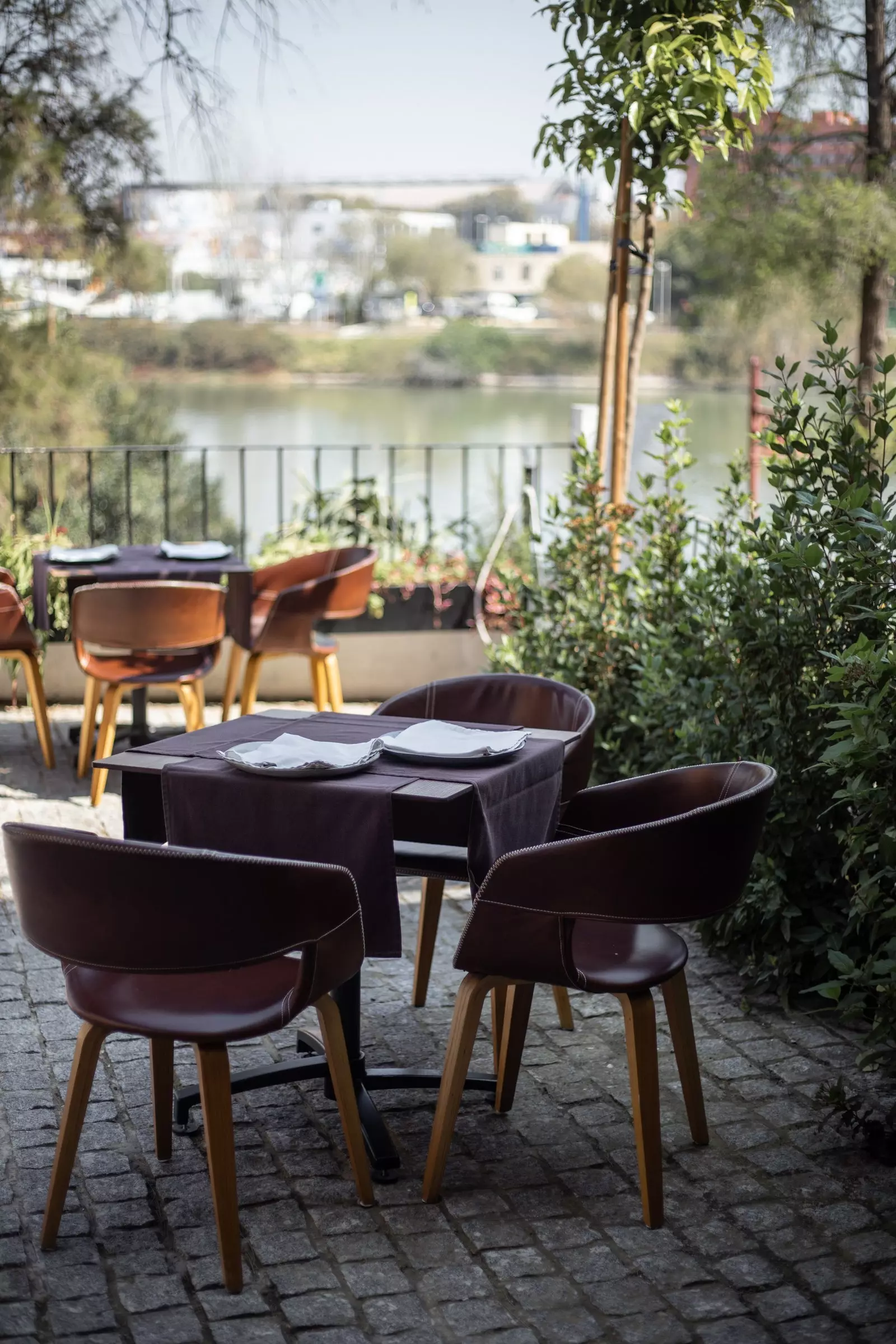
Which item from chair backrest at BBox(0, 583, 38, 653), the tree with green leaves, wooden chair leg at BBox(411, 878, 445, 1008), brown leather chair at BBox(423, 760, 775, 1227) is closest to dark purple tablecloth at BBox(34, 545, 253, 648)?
chair backrest at BBox(0, 583, 38, 653)

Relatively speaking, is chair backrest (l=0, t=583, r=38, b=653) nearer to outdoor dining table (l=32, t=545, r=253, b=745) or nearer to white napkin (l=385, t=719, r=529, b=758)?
outdoor dining table (l=32, t=545, r=253, b=745)

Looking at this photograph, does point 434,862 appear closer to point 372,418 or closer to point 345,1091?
point 345,1091

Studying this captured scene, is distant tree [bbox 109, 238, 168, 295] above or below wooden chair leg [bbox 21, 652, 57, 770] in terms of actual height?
above

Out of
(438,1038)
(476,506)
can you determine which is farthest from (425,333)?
(438,1038)

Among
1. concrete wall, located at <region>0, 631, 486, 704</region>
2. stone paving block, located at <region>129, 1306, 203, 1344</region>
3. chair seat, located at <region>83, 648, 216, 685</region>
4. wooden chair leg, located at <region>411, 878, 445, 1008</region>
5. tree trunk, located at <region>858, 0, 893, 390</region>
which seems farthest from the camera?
tree trunk, located at <region>858, 0, 893, 390</region>

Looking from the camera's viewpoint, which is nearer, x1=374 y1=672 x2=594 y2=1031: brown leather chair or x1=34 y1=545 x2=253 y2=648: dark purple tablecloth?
x1=374 y1=672 x2=594 y2=1031: brown leather chair

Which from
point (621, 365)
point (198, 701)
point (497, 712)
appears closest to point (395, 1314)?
point (497, 712)

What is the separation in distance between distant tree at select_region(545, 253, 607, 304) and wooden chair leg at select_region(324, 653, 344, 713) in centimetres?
1094

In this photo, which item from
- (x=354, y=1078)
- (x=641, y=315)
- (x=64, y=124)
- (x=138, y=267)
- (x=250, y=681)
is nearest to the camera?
(x=354, y=1078)

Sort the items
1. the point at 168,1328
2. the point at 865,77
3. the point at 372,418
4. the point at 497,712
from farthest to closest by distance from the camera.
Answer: the point at 372,418 < the point at 865,77 < the point at 497,712 < the point at 168,1328

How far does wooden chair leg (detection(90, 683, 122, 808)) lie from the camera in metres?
4.86

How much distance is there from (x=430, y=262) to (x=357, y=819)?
54.9 feet

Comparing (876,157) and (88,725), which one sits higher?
(876,157)

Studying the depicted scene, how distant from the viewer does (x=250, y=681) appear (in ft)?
17.9
